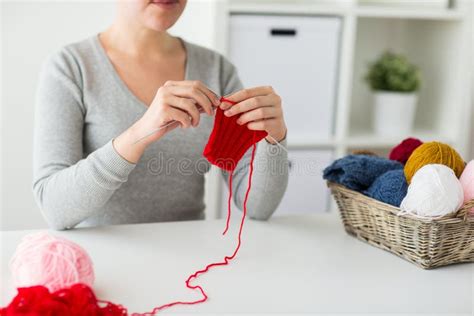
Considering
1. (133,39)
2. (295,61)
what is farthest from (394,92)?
(133,39)

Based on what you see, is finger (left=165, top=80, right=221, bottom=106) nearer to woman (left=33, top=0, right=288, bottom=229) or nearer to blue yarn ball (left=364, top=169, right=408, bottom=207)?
woman (left=33, top=0, right=288, bottom=229)

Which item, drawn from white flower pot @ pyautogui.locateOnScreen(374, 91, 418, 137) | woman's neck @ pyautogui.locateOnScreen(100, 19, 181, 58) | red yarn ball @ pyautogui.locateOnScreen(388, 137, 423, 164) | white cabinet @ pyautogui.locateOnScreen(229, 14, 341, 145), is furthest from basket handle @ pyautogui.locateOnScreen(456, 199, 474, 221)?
white flower pot @ pyautogui.locateOnScreen(374, 91, 418, 137)

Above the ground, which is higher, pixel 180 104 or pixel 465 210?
pixel 180 104

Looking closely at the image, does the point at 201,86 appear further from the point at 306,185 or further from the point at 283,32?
the point at 306,185

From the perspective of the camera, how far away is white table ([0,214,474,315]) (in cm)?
92

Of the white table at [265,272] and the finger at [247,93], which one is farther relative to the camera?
the finger at [247,93]

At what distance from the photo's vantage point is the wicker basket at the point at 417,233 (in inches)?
40.6

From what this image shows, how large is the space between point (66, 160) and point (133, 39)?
1.10 feet

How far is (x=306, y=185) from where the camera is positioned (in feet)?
6.98

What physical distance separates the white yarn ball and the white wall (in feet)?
3.44

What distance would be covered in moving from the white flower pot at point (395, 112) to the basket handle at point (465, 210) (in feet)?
4.07

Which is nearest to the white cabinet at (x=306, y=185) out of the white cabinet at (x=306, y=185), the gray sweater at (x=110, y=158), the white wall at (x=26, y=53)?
the white cabinet at (x=306, y=185)

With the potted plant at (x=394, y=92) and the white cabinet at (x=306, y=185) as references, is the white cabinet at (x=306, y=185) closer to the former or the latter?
the white cabinet at (x=306, y=185)

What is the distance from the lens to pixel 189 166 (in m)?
1.40
